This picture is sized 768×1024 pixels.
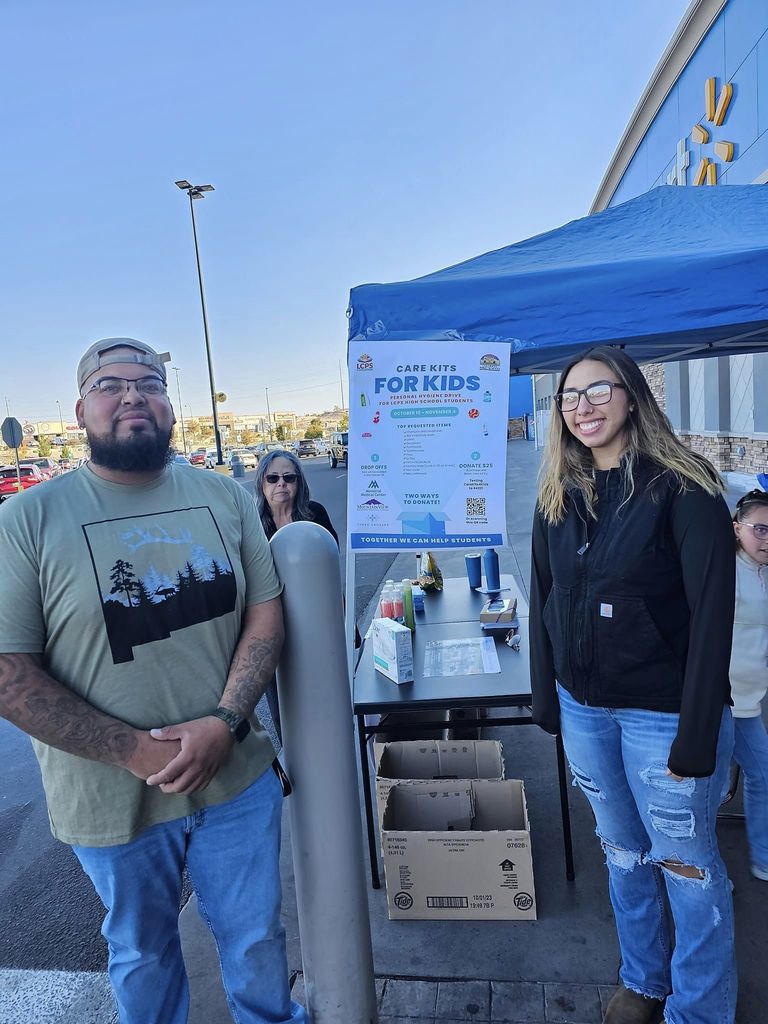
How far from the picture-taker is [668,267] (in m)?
2.38

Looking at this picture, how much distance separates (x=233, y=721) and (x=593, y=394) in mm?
1226

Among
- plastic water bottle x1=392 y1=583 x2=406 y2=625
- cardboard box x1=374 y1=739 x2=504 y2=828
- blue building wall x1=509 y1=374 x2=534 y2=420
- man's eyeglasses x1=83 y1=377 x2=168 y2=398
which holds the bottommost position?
cardboard box x1=374 y1=739 x2=504 y2=828

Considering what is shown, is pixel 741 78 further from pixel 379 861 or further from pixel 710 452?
pixel 379 861

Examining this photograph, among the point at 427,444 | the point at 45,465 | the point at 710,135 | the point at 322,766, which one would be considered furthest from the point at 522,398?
the point at 322,766

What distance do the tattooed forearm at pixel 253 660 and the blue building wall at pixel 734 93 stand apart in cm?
921

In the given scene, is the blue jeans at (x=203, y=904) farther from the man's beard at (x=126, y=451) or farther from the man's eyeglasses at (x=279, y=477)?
the man's eyeglasses at (x=279, y=477)

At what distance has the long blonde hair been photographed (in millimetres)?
1565

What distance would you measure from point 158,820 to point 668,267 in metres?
2.47

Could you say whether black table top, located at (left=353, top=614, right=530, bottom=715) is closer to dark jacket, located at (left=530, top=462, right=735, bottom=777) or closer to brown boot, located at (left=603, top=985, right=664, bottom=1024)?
dark jacket, located at (left=530, top=462, right=735, bottom=777)

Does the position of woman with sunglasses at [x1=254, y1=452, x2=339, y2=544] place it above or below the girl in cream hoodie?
above

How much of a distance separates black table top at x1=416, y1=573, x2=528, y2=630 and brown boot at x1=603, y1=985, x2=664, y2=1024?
1742mm

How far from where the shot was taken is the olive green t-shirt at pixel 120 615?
4.49ft

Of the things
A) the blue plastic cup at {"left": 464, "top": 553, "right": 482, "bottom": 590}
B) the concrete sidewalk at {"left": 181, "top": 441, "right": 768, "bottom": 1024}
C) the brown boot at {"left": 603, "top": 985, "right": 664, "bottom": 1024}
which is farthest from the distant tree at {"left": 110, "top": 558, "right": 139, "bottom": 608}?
the blue plastic cup at {"left": 464, "top": 553, "right": 482, "bottom": 590}

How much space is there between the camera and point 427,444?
2576 millimetres
